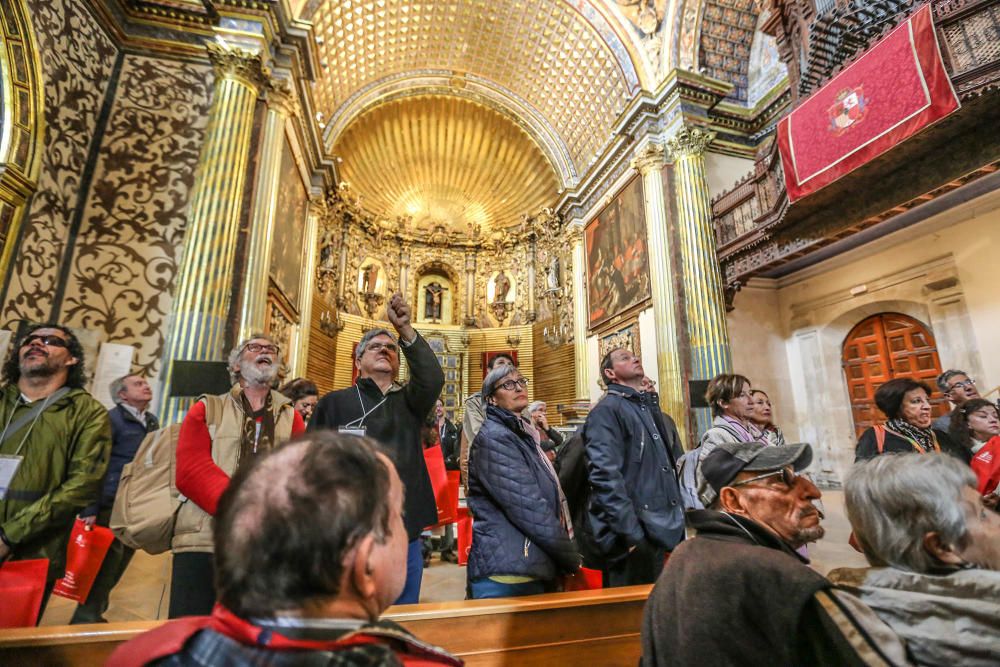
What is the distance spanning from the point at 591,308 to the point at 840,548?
7696 millimetres

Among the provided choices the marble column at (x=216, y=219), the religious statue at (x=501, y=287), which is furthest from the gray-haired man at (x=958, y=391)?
the religious statue at (x=501, y=287)

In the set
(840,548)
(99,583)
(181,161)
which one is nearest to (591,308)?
(840,548)

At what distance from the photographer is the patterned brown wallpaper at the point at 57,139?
4.74m

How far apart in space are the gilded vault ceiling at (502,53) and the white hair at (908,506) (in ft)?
32.6

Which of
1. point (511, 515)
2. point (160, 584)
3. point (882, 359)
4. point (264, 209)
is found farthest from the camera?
point (882, 359)

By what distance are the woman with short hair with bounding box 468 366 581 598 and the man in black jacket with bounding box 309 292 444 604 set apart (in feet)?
0.77

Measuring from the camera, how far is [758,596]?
1.01 metres

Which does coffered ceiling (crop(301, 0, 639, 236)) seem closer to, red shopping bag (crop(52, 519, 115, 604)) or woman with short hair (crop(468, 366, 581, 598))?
red shopping bag (crop(52, 519, 115, 604))

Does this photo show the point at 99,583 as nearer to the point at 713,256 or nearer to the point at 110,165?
the point at 110,165

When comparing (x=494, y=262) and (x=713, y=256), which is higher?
(x=494, y=262)

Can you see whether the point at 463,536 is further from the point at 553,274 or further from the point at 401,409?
the point at 553,274

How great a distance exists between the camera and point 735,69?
9.30m

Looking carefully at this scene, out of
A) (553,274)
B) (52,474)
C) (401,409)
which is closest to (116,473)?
(52,474)

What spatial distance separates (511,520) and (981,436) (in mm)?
3189
